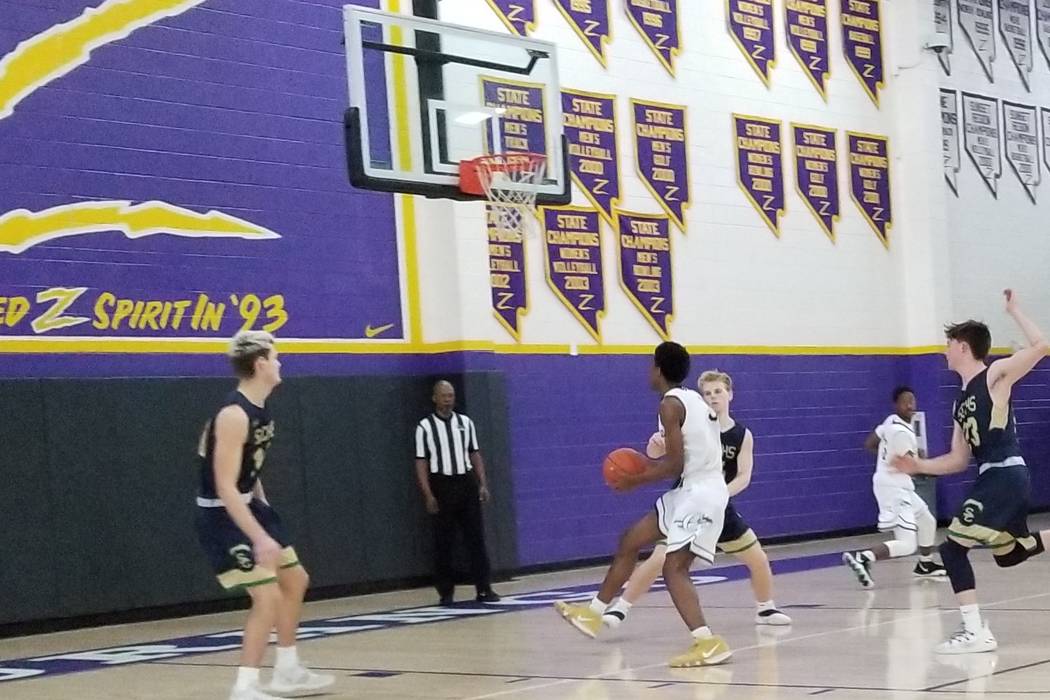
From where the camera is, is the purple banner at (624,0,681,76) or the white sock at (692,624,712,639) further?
the purple banner at (624,0,681,76)

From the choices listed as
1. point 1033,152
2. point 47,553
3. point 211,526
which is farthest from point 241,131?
point 1033,152

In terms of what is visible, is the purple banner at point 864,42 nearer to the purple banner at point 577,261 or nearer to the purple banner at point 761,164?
the purple banner at point 761,164

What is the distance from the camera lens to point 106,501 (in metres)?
12.3

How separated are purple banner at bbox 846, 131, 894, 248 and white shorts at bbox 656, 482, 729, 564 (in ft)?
36.4

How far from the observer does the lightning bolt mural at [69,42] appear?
1208 cm

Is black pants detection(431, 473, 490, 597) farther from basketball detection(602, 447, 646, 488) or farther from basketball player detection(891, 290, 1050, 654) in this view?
basketball player detection(891, 290, 1050, 654)

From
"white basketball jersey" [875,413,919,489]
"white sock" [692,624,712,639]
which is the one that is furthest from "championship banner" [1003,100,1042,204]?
"white sock" [692,624,712,639]

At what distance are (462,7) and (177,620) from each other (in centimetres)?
651

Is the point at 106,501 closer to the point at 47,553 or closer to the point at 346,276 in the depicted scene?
the point at 47,553

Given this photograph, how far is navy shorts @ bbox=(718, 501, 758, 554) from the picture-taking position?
34.1 feet

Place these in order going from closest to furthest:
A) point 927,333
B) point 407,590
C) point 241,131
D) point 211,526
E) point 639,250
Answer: point 211,526 < point 241,131 < point 407,590 < point 639,250 < point 927,333

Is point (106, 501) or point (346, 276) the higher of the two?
point (346, 276)

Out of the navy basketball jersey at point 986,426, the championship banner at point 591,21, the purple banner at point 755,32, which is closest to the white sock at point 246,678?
the navy basketball jersey at point 986,426

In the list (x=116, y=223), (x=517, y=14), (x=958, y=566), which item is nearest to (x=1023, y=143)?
(x=517, y=14)
